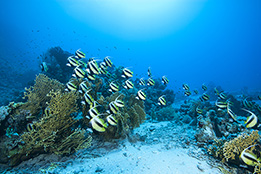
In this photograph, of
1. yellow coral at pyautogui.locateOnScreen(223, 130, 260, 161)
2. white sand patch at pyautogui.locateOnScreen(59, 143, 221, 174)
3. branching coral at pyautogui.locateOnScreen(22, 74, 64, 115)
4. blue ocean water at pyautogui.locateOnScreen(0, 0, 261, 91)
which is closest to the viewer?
white sand patch at pyautogui.locateOnScreen(59, 143, 221, 174)

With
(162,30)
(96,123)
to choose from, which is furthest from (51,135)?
(162,30)

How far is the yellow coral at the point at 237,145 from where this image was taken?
3482 mm

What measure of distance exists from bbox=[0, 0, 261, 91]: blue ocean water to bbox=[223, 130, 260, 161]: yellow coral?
9995cm

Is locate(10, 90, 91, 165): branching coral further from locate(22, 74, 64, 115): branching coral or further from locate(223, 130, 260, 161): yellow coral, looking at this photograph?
locate(223, 130, 260, 161): yellow coral

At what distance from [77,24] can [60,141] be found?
169m

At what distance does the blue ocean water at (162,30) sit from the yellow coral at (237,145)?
328 feet

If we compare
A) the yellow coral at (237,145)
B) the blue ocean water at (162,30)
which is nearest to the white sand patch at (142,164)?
the yellow coral at (237,145)

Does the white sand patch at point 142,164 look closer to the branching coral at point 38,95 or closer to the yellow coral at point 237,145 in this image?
the yellow coral at point 237,145

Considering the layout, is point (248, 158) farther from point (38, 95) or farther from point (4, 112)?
point (38, 95)

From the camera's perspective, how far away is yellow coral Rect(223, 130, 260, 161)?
3.48m

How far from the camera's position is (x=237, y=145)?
3.56 m

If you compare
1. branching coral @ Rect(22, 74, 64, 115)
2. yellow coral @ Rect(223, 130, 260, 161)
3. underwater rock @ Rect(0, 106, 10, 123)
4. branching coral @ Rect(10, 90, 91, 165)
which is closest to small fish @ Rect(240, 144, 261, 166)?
yellow coral @ Rect(223, 130, 260, 161)

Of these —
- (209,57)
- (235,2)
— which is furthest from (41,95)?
(209,57)

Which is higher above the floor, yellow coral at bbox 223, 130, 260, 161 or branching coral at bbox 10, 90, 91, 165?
branching coral at bbox 10, 90, 91, 165
